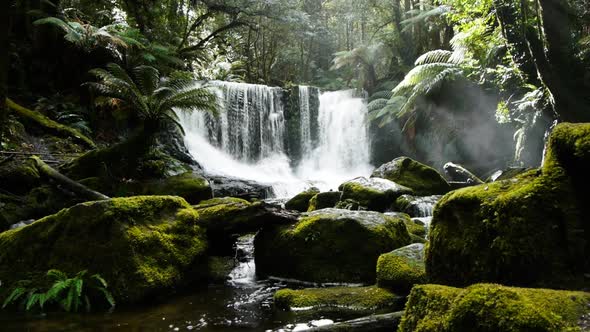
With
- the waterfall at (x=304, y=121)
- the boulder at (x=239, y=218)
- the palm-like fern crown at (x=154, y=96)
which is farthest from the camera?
the waterfall at (x=304, y=121)

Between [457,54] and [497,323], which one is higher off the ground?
[457,54]

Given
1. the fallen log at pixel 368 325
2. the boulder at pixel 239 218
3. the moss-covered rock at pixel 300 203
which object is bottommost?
the moss-covered rock at pixel 300 203

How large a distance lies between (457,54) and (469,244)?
11234mm

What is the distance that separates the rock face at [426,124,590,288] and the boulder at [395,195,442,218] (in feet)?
17.5

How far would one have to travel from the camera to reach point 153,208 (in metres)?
5.09

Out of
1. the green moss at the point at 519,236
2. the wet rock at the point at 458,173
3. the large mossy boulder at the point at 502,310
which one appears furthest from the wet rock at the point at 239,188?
the large mossy boulder at the point at 502,310

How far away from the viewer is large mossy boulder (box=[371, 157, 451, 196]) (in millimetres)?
9990

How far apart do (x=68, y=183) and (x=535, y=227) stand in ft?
Result: 23.4

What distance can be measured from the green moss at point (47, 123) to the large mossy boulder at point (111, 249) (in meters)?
6.38

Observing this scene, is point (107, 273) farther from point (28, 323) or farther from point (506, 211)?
point (506, 211)

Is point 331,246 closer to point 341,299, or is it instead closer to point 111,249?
point 341,299

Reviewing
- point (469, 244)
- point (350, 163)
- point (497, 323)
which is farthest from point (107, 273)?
point (350, 163)

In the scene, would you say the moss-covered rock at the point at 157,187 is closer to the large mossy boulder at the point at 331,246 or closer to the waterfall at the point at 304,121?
the large mossy boulder at the point at 331,246

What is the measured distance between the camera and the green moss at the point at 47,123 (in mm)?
10281
